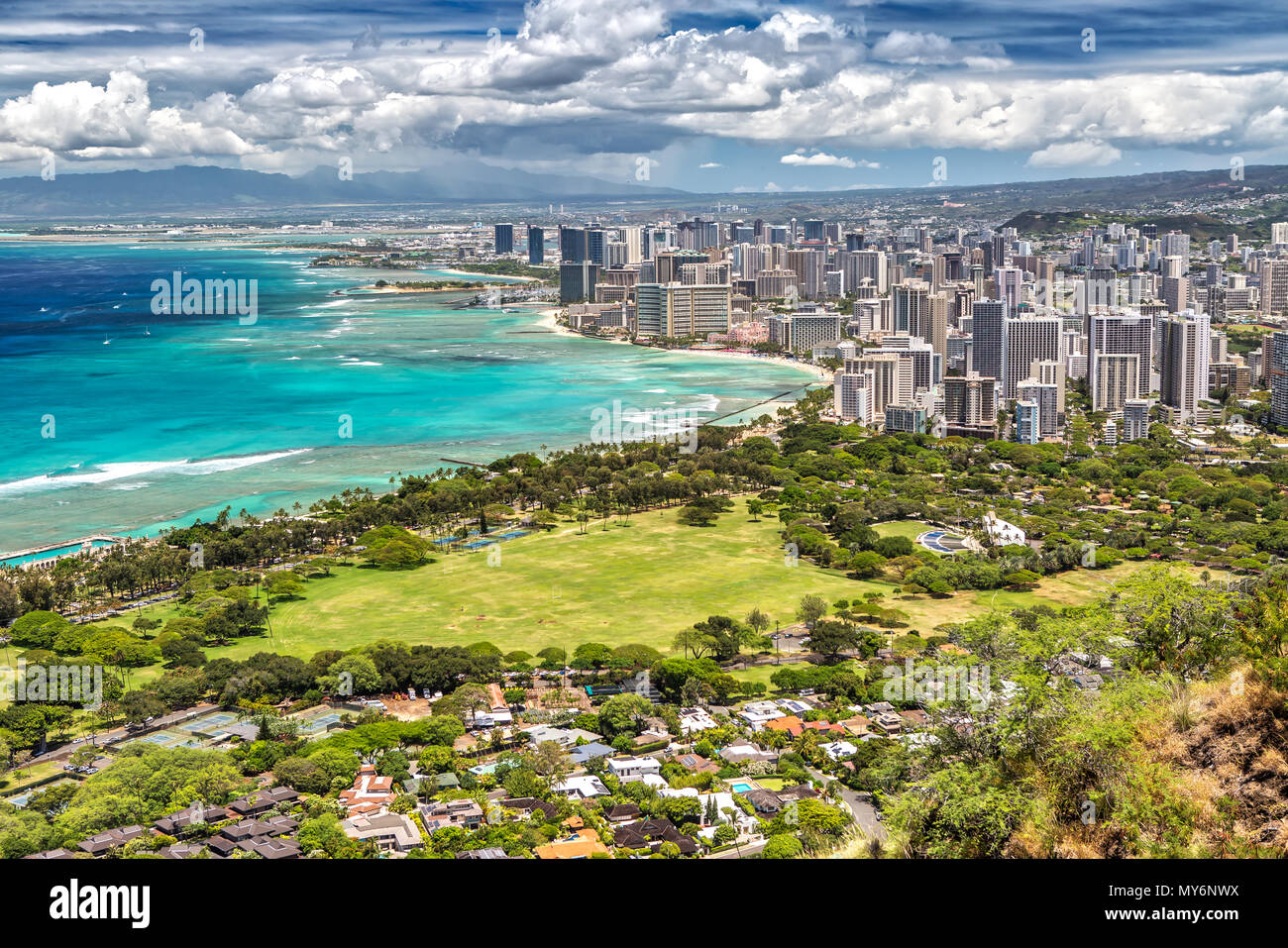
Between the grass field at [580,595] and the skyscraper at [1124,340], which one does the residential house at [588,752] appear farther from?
the skyscraper at [1124,340]

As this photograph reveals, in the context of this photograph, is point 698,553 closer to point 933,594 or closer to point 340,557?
point 933,594

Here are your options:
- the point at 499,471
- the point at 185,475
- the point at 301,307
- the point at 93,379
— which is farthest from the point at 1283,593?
the point at 301,307

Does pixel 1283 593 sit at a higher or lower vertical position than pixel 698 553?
higher

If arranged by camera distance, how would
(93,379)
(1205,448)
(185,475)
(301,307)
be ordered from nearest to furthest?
1. (185,475)
2. (1205,448)
3. (93,379)
4. (301,307)

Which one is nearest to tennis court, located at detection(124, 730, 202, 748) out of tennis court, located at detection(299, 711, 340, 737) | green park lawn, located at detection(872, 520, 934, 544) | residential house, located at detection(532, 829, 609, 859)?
tennis court, located at detection(299, 711, 340, 737)

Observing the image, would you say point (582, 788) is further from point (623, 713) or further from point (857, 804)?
point (857, 804)

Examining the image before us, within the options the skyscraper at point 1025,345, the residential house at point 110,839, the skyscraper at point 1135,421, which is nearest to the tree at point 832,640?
the residential house at point 110,839

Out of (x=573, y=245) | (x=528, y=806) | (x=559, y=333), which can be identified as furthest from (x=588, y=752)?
(x=573, y=245)
